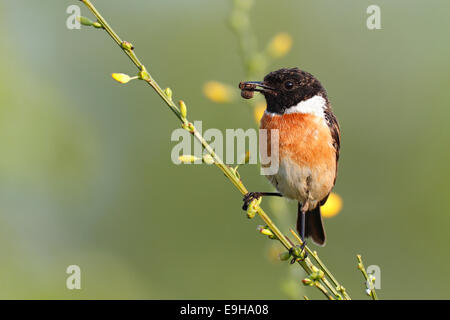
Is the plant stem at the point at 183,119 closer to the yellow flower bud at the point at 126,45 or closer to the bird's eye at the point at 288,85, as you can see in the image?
the yellow flower bud at the point at 126,45

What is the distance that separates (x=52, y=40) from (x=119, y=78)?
684 centimetres

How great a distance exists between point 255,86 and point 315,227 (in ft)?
4.94

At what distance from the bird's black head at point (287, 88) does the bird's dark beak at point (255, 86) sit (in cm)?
5

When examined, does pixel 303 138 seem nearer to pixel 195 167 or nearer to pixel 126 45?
pixel 126 45

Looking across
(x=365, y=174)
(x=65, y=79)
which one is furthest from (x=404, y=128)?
(x=65, y=79)

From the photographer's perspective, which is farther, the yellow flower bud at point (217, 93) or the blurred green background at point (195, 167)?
the blurred green background at point (195, 167)

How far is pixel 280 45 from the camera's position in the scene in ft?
11.1

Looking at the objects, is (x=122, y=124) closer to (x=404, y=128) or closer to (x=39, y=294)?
(x=39, y=294)

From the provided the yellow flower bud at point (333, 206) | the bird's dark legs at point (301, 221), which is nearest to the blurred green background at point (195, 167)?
the bird's dark legs at point (301, 221)

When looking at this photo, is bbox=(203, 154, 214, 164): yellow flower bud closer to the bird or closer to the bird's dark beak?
the bird's dark beak

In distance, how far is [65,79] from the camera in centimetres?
864

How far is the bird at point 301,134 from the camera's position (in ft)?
13.0

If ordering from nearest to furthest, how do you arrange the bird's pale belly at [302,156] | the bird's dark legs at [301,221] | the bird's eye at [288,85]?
the bird's pale belly at [302,156]
the bird's eye at [288,85]
the bird's dark legs at [301,221]

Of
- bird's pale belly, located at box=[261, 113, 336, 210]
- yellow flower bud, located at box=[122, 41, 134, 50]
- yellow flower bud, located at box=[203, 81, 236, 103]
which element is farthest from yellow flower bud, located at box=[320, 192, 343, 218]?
yellow flower bud, located at box=[122, 41, 134, 50]
